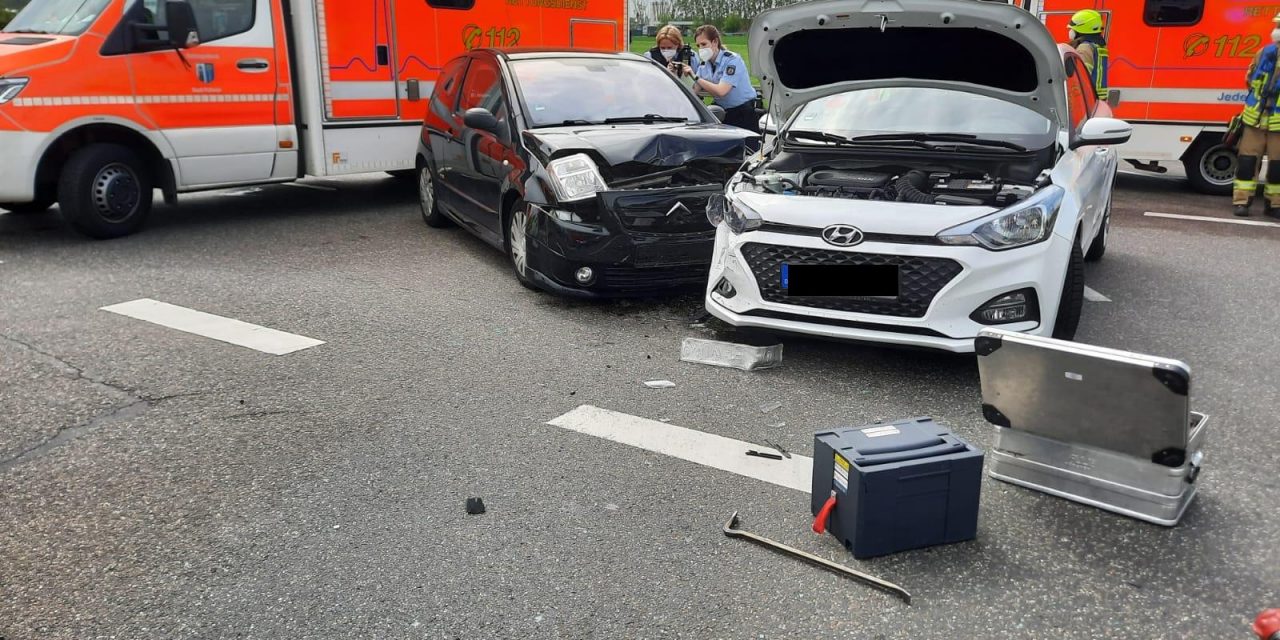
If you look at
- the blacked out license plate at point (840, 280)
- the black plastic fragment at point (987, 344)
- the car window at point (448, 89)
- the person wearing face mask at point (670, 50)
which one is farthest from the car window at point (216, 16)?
the black plastic fragment at point (987, 344)

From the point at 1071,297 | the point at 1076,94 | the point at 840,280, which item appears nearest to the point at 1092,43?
the point at 1076,94

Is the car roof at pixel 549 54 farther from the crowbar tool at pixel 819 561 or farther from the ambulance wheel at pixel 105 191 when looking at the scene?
the crowbar tool at pixel 819 561

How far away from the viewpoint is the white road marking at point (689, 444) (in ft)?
12.0

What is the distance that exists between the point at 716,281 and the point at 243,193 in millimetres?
7284

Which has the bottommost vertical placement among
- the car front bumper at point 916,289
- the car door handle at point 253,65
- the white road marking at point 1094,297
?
the white road marking at point 1094,297

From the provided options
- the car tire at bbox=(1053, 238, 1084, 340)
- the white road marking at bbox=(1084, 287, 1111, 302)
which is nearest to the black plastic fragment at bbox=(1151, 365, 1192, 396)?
the car tire at bbox=(1053, 238, 1084, 340)

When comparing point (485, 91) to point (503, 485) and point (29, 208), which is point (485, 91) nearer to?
point (503, 485)

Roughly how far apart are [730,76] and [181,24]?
196 inches

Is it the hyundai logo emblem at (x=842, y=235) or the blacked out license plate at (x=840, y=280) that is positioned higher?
the hyundai logo emblem at (x=842, y=235)

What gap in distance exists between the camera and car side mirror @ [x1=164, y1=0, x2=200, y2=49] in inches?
296

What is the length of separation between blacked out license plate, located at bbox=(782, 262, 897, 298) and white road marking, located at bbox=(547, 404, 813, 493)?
101cm

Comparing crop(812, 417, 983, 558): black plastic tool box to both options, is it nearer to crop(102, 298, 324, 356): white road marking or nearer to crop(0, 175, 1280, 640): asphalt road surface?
crop(0, 175, 1280, 640): asphalt road surface

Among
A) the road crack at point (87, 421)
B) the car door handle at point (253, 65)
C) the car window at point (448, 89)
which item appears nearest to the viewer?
the road crack at point (87, 421)

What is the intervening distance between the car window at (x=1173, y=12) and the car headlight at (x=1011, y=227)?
7074mm
